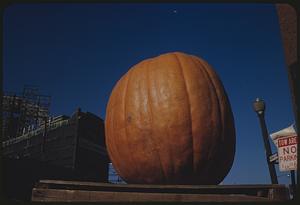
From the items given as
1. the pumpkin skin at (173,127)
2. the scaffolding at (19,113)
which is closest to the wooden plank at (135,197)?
the pumpkin skin at (173,127)

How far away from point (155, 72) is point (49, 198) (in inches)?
64.3

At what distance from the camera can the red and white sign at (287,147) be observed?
488cm

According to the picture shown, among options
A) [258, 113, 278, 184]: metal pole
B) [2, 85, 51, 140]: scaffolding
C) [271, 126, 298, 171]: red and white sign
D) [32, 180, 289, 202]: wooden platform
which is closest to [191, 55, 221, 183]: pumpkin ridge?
[32, 180, 289, 202]: wooden platform

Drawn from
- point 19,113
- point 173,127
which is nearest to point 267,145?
point 173,127

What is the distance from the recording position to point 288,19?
18.9 ft

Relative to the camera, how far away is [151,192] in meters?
2.32

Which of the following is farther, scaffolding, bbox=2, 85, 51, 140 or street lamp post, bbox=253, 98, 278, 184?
scaffolding, bbox=2, 85, 51, 140

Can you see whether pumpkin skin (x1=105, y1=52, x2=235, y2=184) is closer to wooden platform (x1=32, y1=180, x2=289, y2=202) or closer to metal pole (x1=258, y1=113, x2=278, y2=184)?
wooden platform (x1=32, y1=180, x2=289, y2=202)

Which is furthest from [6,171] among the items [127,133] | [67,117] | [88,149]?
[127,133]

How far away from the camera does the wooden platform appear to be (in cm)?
217

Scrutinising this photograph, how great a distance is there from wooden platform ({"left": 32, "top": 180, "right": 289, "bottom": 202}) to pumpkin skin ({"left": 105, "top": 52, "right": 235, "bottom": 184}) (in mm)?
578

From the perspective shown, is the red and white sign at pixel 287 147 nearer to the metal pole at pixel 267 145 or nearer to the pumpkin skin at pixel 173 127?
the metal pole at pixel 267 145

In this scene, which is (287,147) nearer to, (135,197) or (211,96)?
(211,96)

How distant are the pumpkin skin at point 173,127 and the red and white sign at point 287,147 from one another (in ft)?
7.29
